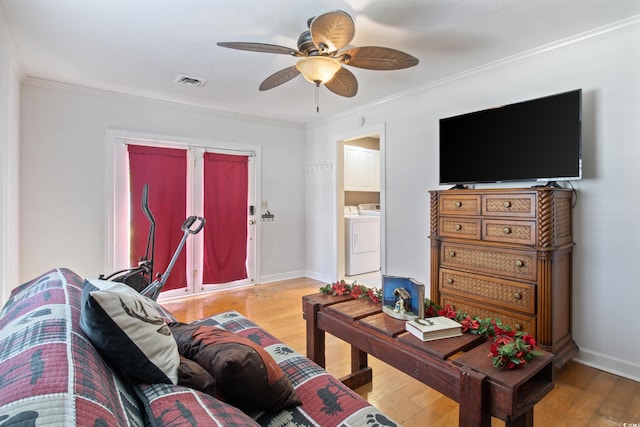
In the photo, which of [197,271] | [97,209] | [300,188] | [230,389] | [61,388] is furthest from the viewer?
[300,188]

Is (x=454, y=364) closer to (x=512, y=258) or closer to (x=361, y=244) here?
(x=512, y=258)

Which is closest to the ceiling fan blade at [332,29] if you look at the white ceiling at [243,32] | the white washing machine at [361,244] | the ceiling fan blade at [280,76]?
the white ceiling at [243,32]

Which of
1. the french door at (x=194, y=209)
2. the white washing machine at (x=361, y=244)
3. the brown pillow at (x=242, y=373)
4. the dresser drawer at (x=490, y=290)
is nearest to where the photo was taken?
the brown pillow at (x=242, y=373)

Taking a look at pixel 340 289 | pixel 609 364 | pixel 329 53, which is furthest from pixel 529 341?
pixel 329 53

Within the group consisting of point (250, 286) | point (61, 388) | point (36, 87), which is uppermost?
point (36, 87)

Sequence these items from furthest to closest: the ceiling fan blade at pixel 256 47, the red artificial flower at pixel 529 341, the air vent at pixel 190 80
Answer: the air vent at pixel 190 80 → the ceiling fan blade at pixel 256 47 → the red artificial flower at pixel 529 341

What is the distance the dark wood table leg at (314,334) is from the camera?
2.10 metres

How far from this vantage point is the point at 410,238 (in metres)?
3.74

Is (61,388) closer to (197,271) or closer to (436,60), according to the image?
(436,60)

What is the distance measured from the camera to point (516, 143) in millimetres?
2707

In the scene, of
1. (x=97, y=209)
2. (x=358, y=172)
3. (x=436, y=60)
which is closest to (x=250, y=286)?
(x=97, y=209)

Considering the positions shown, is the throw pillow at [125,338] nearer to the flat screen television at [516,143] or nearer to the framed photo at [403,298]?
the framed photo at [403,298]

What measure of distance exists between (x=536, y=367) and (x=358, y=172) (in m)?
4.61

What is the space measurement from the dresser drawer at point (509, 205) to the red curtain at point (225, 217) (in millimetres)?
3217
